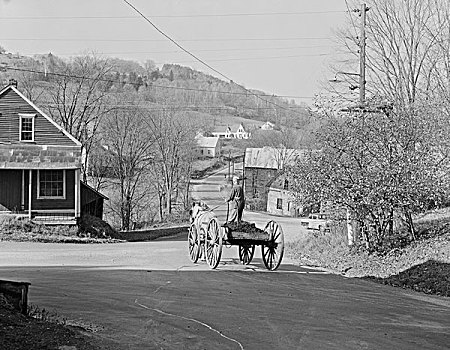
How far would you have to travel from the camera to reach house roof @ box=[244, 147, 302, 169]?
98.5 metres

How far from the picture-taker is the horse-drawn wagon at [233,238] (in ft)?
63.2

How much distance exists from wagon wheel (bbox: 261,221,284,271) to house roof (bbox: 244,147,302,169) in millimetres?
76398

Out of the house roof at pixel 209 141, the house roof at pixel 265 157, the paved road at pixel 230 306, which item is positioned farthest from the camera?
the house roof at pixel 209 141

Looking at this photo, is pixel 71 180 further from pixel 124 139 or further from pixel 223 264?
pixel 124 139

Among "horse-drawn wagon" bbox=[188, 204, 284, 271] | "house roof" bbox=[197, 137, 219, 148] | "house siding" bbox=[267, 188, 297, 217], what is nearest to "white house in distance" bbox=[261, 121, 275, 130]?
"house roof" bbox=[197, 137, 219, 148]

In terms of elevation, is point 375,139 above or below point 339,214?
above

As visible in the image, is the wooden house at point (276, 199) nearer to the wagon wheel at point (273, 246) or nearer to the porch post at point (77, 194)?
the porch post at point (77, 194)

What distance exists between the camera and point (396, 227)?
25.3m

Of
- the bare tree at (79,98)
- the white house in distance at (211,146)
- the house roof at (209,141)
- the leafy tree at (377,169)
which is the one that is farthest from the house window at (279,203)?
the leafy tree at (377,169)

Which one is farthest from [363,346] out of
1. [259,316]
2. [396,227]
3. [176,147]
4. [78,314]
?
[176,147]

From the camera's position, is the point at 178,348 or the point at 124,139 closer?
the point at 178,348

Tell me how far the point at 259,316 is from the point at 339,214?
434 inches

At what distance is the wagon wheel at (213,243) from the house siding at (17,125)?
18006mm

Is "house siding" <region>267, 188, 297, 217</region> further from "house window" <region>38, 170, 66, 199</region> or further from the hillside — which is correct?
"house window" <region>38, 170, 66, 199</region>
